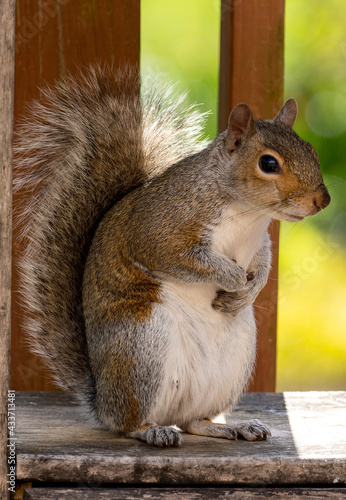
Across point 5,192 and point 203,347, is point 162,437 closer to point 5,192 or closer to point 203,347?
point 203,347

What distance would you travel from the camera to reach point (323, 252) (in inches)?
162

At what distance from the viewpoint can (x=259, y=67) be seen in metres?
2.81

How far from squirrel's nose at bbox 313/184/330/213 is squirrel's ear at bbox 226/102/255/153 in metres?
0.27

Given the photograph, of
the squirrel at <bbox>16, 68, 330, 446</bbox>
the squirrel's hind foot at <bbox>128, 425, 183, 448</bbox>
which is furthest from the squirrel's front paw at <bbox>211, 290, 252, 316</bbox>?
the squirrel's hind foot at <bbox>128, 425, 183, 448</bbox>

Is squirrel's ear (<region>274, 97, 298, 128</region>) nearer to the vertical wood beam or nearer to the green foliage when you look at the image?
the vertical wood beam

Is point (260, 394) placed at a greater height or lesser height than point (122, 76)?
lesser

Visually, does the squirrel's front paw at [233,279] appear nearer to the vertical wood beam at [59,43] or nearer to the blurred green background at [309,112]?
the vertical wood beam at [59,43]

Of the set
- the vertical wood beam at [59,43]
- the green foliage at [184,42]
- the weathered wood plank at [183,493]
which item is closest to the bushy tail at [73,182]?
the vertical wood beam at [59,43]

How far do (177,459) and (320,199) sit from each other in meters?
0.73

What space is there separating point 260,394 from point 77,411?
2.22 ft

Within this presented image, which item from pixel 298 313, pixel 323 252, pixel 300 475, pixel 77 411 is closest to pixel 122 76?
pixel 77 411

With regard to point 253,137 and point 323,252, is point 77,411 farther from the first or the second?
point 323,252

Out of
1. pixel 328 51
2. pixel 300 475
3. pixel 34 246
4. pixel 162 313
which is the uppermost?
pixel 328 51

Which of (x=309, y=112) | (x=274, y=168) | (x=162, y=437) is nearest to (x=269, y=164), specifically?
(x=274, y=168)
